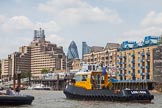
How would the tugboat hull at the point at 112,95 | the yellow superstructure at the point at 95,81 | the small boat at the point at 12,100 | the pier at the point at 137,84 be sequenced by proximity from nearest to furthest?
the small boat at the point at 12,100 < the tugboat hull at the point at 112,95 < the yellow superstructure at the point at 95,81 < the pier at the point at 137,84

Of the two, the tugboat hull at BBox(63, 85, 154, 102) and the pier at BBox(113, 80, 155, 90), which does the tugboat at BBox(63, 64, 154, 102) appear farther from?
the pier at BBox(113, 80, 155, 90)

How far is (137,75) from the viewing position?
16538 cm

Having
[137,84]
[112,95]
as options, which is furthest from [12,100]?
[137,84]

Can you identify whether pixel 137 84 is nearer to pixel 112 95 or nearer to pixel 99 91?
pixel 99 91

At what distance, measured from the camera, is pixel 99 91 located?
6412 cm

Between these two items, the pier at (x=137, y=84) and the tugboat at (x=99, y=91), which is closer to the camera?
the tugboat at (x=99, y=91)

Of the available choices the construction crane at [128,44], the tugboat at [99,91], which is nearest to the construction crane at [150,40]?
the construction crane at [128,44]

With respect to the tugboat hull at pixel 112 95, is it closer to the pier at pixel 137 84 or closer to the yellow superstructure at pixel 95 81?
the yellow superstructure at pixel 95 81

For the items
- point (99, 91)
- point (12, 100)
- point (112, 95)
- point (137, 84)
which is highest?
point (137, 84)

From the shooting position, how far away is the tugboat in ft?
197

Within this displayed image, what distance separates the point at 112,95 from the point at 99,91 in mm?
2823

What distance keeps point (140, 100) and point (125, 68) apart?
375ft

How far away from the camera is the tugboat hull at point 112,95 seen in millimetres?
60062

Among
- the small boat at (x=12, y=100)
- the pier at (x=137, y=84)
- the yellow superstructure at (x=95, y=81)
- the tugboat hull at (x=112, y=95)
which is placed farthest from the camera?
the pier at (x=137, y=84)
